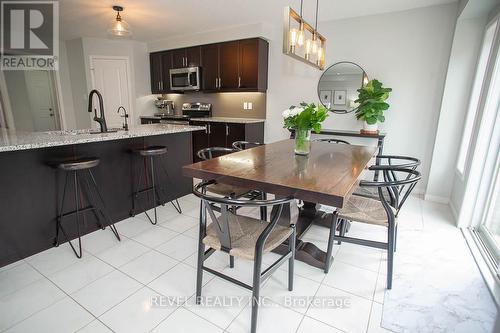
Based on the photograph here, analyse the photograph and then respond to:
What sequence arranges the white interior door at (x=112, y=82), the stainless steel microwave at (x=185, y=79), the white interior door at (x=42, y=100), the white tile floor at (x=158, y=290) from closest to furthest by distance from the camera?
1. the white tile floor at (x=158, y=290)
2. the stainless steel microwave at (x=185, y=79)
3. the white interior door at (x=112, y=82)
4. the white interior door at (x=42, y=100)

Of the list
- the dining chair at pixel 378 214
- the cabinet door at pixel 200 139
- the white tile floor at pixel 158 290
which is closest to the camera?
the white tile floor at pixel 158 290

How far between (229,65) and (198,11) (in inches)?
43.4

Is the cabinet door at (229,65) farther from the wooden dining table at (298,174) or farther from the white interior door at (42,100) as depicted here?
the white interior door at (42,100)

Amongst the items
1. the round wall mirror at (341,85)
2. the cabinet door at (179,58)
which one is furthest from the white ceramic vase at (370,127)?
the cabinet door at (179,58)

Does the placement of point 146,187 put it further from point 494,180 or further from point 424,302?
point 494,180

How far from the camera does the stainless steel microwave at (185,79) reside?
5.04 meters

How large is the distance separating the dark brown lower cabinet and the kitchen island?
1783 millimetres

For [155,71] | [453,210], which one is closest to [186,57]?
[155,71]

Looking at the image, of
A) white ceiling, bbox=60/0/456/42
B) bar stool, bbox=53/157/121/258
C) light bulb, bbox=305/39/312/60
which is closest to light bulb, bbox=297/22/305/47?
light bulb, bbox=305/39/312/60

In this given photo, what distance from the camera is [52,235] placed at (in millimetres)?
2230

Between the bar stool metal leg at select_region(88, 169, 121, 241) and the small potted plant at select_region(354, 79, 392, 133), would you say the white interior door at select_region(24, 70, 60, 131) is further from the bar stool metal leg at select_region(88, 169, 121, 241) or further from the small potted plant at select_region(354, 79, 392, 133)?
the small potted plant at select_region(354, 79, 392, 133)

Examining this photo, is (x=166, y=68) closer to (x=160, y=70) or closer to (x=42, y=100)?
(x=160, y=70)

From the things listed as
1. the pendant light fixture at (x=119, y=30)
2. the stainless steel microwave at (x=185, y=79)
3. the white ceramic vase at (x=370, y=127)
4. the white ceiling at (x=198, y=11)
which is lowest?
the white ceramic vase at (x=370, y=127)

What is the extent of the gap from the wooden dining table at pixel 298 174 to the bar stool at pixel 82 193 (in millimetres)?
996
